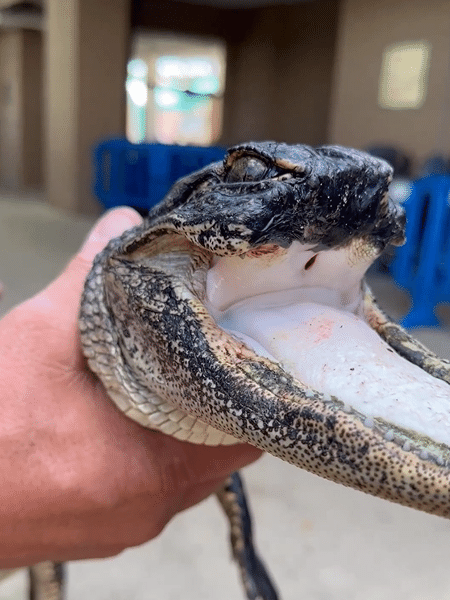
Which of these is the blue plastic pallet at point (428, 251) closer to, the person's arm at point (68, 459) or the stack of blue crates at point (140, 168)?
the stack of blue crates at point (140, 168)

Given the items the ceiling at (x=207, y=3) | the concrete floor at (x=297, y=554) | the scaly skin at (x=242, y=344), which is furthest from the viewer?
→ the ceiling at (x=207, y=3)

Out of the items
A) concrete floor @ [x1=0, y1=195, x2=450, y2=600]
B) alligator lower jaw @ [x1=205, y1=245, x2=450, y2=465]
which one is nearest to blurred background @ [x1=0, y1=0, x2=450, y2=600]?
concrete floor @ [x1=0, y1=195, x2=450, y2=600]

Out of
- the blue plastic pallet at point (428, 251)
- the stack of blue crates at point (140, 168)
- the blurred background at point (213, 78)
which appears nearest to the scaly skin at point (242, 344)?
the blue plastic pallet at point (428, 251)

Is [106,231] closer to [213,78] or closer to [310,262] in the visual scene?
[310,262]

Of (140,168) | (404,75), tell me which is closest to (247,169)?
(140,168)

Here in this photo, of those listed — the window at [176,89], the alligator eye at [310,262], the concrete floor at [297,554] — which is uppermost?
the window at [176,89]
